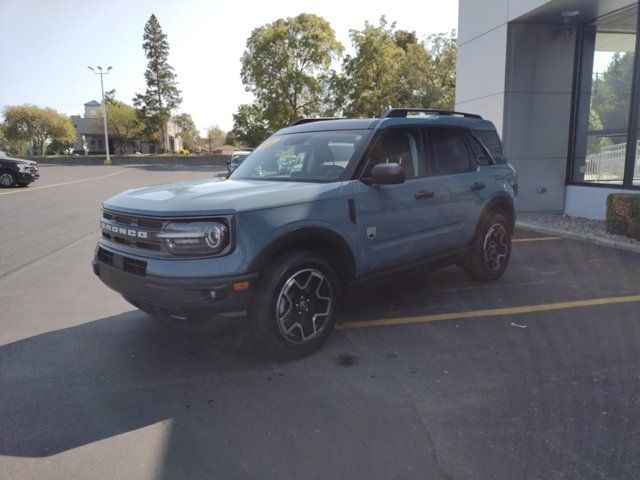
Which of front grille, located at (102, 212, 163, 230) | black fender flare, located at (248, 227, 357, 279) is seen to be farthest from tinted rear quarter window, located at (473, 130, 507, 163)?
front grille, located at (102, 212, 163, 230)

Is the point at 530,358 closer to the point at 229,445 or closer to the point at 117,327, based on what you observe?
the point at 229,445

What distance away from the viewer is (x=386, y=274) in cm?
437

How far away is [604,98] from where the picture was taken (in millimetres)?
10375

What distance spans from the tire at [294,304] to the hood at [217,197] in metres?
0.44

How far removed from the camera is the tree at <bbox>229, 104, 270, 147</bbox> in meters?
45.9

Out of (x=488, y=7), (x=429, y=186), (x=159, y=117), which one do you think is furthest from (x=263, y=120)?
(x=429, y=186)

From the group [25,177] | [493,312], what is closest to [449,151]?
[493,312]

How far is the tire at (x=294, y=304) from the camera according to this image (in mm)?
3512

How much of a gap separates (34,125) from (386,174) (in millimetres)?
73380

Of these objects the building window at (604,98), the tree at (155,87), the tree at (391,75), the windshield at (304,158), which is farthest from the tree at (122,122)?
the windshield at (304,158)

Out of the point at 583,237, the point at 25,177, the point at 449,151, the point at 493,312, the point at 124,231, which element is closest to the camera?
the point at 124,231

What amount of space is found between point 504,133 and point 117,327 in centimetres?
901

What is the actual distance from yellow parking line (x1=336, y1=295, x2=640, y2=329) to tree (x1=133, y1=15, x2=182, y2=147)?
67952 millimetres

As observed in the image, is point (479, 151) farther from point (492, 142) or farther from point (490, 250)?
point (490, 250)
